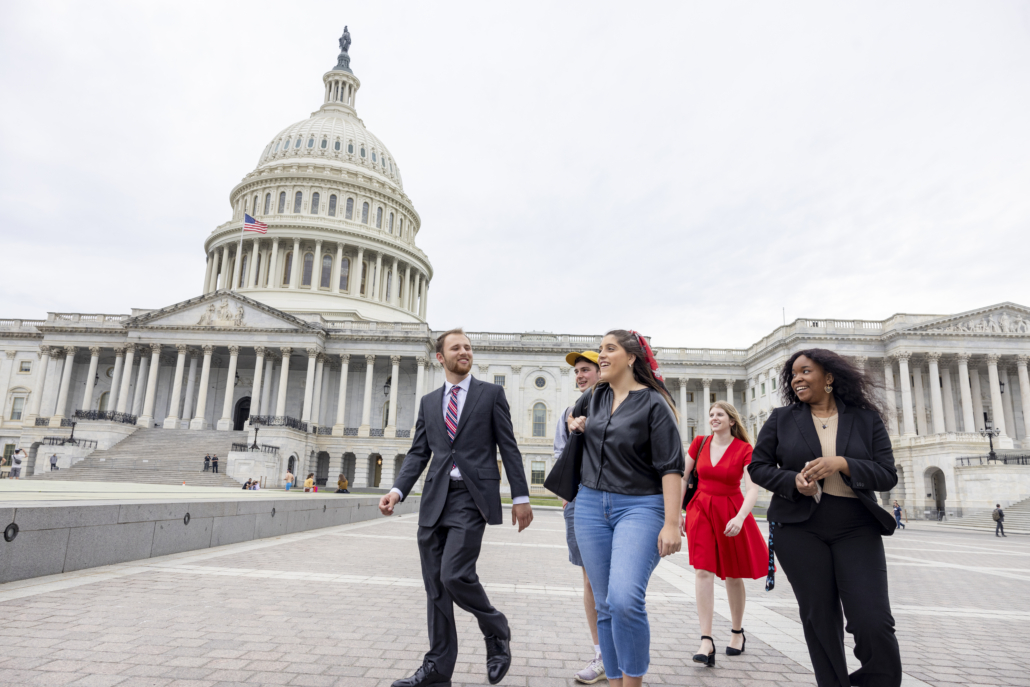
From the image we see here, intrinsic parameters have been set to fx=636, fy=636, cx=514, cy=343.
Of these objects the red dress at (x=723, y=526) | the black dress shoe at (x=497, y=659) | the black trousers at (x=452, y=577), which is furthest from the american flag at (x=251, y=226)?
the black dress shoe at (x=497, y=659)

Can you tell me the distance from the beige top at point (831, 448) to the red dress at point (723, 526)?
196 cm

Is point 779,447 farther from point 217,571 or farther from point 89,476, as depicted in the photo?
point 89,476

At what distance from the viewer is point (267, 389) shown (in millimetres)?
59500

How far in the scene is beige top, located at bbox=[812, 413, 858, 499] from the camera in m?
4.16

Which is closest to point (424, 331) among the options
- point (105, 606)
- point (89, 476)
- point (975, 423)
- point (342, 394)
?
point (342, 394)

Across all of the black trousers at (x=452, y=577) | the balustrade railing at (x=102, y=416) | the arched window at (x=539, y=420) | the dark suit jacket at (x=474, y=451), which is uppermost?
the arched window at (x=539, y=420)

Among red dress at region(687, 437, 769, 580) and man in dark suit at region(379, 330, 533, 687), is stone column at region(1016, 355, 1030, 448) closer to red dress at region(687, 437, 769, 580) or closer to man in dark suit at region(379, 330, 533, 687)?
red dress at region(687, 437, 769, 580)

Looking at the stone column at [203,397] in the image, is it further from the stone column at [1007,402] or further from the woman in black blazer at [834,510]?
the stone column at [1007,402]

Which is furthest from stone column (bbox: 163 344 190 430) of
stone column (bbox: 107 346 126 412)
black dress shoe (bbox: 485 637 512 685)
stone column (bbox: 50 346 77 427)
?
black dress shoe (bbox: 485 637 512 685)

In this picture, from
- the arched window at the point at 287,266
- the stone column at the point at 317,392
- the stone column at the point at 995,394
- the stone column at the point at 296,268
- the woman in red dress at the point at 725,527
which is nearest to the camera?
the woman in red dress at the point at 725,527

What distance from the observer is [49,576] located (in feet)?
27.6

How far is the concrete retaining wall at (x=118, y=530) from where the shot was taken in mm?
8070

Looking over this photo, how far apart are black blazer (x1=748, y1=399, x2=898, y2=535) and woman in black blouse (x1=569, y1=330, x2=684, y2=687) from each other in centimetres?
71

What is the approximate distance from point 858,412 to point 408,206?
8164 cm
